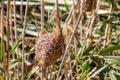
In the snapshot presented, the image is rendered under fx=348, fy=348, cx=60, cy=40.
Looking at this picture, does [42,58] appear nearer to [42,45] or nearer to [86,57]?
[42,45]

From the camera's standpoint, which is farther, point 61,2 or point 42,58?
point 61,2

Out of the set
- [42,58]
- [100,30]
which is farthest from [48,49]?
[100,30]

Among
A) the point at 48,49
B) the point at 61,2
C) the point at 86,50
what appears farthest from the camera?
the point at 61,2

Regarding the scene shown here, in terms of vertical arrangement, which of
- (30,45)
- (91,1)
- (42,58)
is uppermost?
(91,1)

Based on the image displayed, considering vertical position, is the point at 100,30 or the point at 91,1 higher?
the point at 91,1

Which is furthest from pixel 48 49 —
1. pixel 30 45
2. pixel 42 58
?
pixel 30 45

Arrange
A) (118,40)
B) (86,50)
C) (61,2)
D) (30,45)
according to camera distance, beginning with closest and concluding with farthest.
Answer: (86,50)
(118,40)
(30,45)
(61,2)

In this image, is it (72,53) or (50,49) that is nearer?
(50,49)
